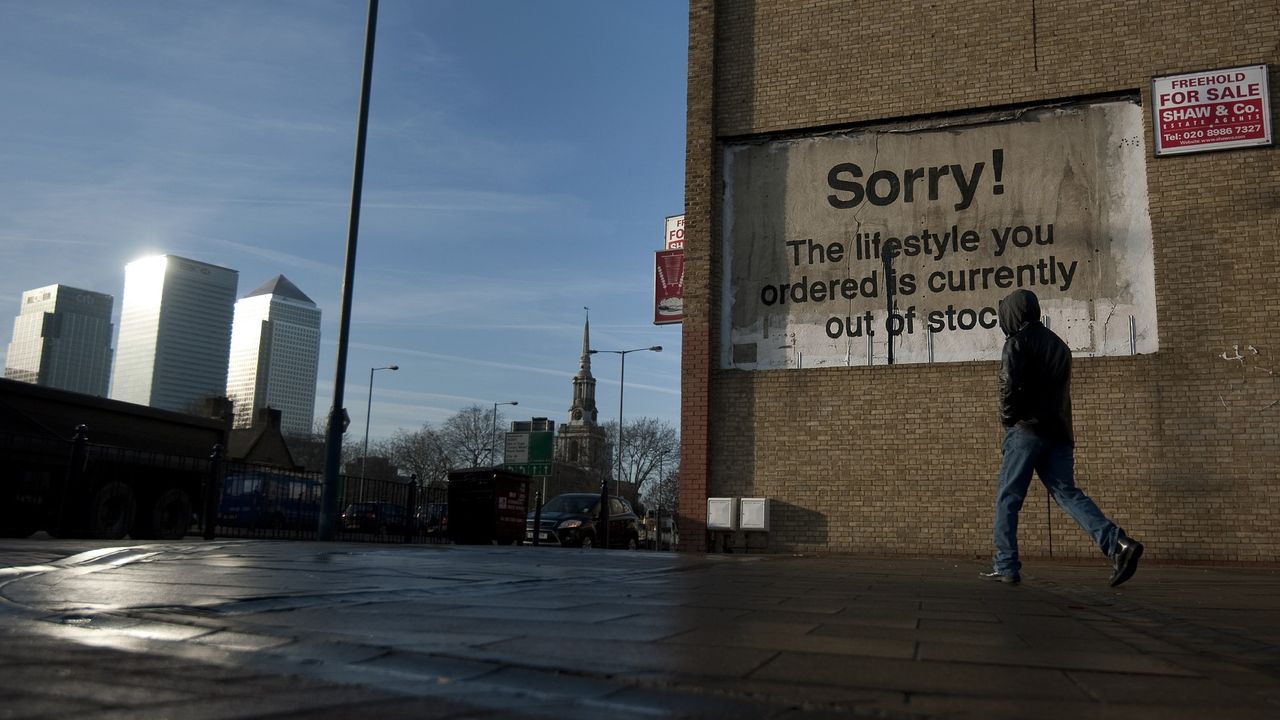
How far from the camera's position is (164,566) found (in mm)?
6293

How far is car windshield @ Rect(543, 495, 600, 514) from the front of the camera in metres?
22.8

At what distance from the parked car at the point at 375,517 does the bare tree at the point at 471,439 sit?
59558mm

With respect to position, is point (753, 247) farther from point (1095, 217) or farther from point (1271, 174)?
point (1271, 174)

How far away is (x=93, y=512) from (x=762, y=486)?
383 inches

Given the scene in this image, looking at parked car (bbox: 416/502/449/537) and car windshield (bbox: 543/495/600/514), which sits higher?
car windshield (bbox: 543/495/600/514)

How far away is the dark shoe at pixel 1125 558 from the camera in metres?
6.06

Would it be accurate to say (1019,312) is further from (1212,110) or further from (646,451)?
(646,451)

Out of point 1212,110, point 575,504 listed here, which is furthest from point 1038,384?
point 575,504

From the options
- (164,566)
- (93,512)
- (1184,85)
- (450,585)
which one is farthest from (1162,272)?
(93,512)

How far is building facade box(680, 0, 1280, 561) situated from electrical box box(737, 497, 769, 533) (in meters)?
0.21

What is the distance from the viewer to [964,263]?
1435cm

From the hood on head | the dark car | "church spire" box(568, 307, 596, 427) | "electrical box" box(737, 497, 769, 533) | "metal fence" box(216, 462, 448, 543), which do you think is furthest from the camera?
"church spire" box(568, 307, 596, 427)

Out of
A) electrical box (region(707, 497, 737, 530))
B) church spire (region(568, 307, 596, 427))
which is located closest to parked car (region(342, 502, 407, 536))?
electrical box (region(707, 497, 737, 530))

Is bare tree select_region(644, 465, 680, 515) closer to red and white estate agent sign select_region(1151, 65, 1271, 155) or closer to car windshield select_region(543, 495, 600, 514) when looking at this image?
car windshield select_region(543, 495, 600, 514)
